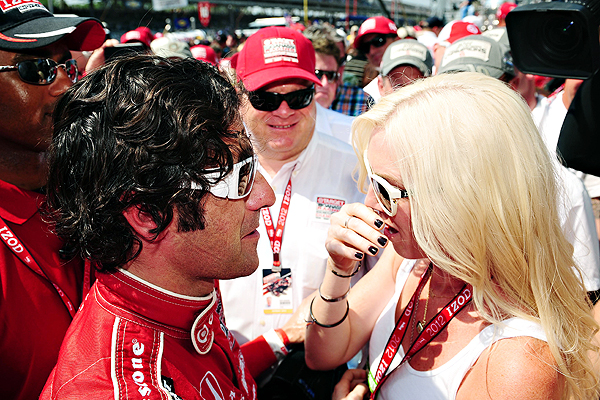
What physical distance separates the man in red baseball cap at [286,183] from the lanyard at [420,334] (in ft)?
1.92

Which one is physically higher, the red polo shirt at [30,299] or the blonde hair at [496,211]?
the blonde hair at [496,211]

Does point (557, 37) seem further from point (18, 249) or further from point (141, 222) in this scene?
point (18, 249)

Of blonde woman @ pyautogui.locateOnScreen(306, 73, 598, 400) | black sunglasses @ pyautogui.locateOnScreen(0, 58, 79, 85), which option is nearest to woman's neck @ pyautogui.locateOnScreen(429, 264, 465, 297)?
blonde woman @ pyautogui.locateOnScreen(306, 73, 598, 400)

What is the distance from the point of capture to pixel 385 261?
7.07 feet

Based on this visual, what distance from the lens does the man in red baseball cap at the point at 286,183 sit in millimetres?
2527

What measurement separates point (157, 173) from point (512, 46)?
2.16m

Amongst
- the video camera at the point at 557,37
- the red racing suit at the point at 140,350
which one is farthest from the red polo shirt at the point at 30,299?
the video camera at the point at 557,37

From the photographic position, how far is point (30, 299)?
1.70 m

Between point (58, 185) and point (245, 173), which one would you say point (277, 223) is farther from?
point (58, 185)

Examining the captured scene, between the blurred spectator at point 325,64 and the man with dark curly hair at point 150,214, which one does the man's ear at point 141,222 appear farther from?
the blurred spectator at point 325,64

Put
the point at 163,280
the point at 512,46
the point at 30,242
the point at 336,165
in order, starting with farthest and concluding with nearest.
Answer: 1. the point at 336,165
2. the point at 512,46
3. the point at 30,242
4. the point at 163,280

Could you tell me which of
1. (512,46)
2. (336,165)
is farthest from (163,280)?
(512,46)

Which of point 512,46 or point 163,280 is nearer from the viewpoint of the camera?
point 163,280

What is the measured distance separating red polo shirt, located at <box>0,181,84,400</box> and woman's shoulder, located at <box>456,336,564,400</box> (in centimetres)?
152
